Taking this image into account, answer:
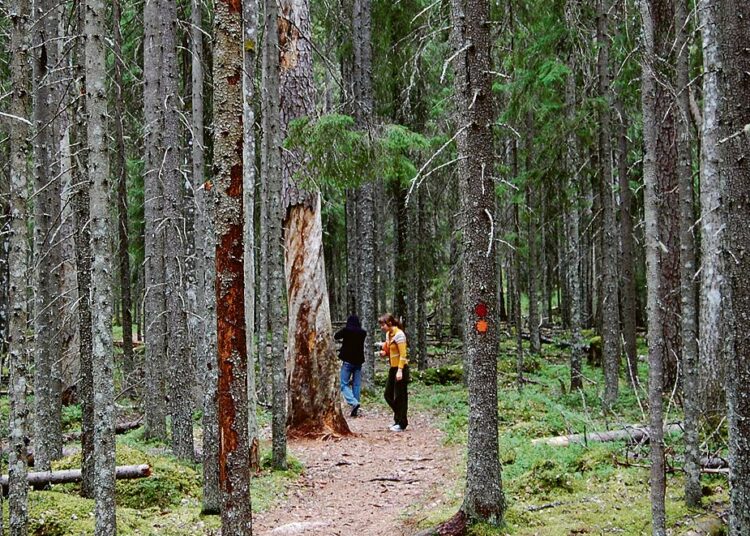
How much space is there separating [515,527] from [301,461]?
4.66 m

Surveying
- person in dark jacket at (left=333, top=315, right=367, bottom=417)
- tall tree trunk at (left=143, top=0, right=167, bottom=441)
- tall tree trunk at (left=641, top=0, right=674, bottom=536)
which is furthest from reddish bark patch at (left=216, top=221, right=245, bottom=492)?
person in dark jacket at (left=333, top=315, right=367, bottom=417)

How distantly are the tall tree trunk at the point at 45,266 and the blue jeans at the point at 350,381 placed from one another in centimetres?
577

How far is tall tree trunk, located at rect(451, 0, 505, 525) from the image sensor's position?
5895mm

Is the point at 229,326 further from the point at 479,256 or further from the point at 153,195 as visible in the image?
the point at 153,195

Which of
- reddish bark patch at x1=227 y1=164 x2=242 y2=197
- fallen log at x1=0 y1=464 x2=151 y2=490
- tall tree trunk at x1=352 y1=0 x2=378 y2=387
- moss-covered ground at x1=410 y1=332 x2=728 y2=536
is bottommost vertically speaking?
moss-covered ground at x1=410 y1=332 x2=728 y2=536

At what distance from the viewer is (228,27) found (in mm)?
4715

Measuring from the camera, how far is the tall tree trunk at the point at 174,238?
26.6ft

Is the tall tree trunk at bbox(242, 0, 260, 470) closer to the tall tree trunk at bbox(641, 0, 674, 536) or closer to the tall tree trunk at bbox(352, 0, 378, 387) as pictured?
the tall tree trunk at bbox(641, 0, 674, 536)

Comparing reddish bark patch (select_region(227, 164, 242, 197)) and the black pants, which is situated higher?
reddish bark patch (select_region(227, 164, 242, 197))

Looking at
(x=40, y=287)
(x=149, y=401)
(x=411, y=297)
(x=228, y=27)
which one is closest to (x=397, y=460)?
(x=149, y=401)

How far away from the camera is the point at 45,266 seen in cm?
841

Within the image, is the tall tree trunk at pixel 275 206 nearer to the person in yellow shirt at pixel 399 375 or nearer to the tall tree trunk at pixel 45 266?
the tall tree trunk at pixel 45 266

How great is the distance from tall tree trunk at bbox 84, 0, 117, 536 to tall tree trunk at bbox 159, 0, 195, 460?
2.65 m

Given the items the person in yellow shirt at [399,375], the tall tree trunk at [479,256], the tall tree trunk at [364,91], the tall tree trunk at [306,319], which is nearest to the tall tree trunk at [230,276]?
the tall tree trunk at [479,256]
